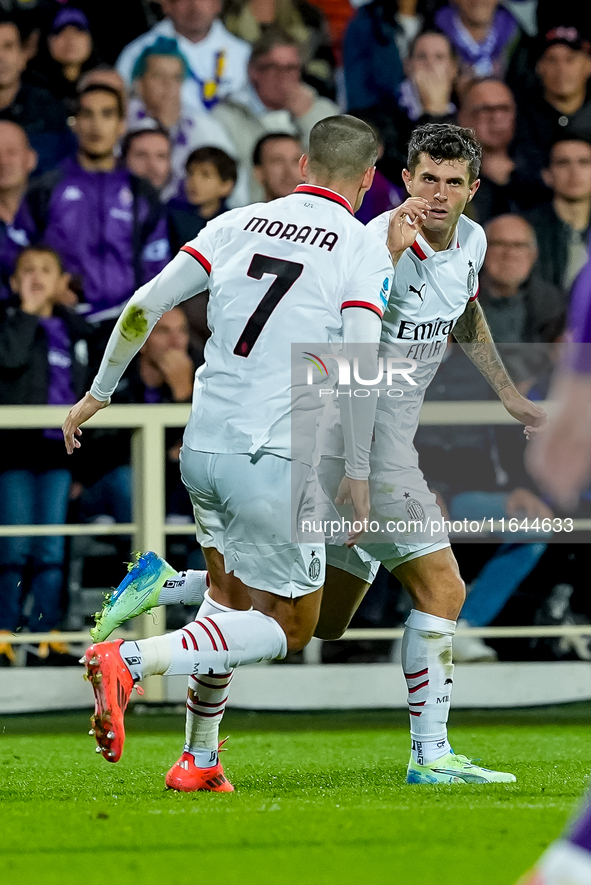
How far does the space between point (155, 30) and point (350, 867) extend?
230 inches

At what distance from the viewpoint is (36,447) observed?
6488 mm

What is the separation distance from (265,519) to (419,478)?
37.4 inches

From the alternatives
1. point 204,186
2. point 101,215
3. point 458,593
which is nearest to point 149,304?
point 458,593

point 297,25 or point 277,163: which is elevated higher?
point 297,25

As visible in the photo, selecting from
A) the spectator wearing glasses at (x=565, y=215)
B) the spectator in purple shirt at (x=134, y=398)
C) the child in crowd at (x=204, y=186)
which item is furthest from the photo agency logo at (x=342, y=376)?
the spectator wearing glasses at (x=565, y=215)

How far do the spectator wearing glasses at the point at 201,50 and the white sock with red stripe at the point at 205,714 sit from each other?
4.24 metres

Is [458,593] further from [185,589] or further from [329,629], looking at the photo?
[185,589]

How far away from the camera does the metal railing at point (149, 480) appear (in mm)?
6328

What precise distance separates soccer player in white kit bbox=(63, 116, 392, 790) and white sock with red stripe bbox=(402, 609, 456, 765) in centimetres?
57

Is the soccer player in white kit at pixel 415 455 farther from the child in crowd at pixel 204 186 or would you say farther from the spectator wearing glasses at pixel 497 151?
the spectator wearing glasses at pixel 497 151

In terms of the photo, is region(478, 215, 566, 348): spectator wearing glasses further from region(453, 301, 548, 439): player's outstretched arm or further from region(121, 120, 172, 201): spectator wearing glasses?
region(453, 301, 548, 439): player's outstretched arm

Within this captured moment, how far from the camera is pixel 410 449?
4457 millimetres

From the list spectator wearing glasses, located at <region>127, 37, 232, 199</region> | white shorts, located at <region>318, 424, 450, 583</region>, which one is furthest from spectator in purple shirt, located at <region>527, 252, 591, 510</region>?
spectator wearing glasses, located at <region>127, 37, 232, 199</region>

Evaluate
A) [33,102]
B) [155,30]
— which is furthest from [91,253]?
[155,30]
